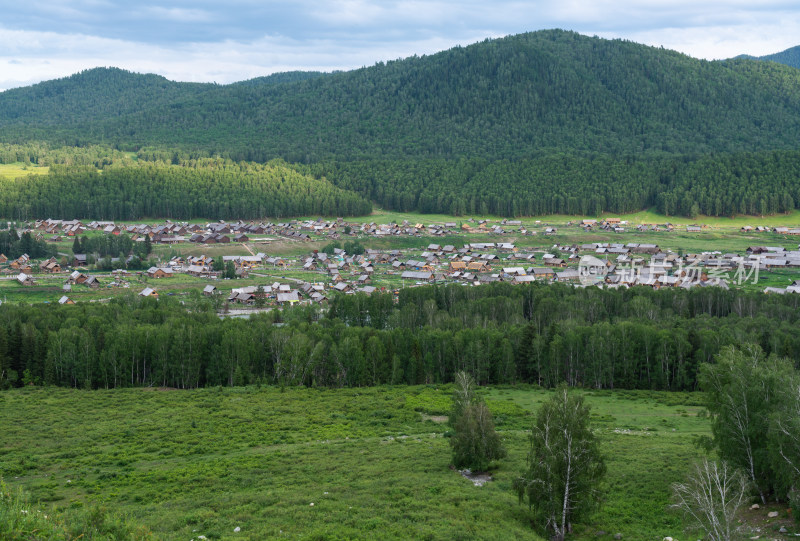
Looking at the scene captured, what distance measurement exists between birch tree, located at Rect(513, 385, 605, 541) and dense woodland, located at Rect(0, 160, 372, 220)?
431ft

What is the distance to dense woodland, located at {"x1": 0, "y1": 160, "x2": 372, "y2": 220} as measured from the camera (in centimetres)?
13900

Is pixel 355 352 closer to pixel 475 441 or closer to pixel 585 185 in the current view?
pixel 475 441

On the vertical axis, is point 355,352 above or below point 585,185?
below

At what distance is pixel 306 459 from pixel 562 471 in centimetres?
1227

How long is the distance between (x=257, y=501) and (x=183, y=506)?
241cm

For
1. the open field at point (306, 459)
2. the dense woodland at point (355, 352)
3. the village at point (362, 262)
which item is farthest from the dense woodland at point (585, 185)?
the open field at point (306, 459)

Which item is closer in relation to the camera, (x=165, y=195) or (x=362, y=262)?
(x=362, y=262)

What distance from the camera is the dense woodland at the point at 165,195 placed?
139 m

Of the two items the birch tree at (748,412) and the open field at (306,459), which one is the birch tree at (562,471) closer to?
the open field at (306,459)

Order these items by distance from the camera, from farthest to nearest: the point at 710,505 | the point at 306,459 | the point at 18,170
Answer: the point at 18,170 → the point at 306,459 → the point at 710,505

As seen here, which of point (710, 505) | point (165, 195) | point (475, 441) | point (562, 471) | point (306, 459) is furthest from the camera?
point (165, 195)

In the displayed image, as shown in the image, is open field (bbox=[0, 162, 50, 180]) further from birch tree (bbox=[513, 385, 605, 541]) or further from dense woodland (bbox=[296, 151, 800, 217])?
birch tree (bbox=[513, 385, 605, 541])

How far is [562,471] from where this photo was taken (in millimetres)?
19906

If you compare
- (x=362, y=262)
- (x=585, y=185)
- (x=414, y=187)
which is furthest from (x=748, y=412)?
(x=414, y=187)
